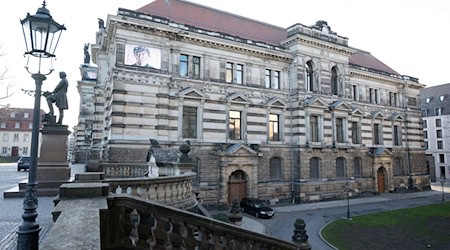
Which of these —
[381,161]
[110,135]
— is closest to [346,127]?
[381,161]

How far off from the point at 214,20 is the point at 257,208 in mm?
18499

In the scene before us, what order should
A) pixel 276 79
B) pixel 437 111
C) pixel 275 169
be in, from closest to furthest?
pixel 275 169, pixel 276 79, pixel 437 111

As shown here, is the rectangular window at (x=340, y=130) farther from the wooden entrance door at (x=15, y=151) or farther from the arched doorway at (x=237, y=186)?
the wooden entrance door at (x=15, y=151)

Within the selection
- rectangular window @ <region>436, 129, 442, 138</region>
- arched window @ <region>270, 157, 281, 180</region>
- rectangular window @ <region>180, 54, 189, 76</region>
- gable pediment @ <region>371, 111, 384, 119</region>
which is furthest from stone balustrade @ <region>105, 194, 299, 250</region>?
rectangular window @ <region>436, 129, 442, 138</region>

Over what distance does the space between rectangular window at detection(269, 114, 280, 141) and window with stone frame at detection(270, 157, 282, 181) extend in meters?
2.04

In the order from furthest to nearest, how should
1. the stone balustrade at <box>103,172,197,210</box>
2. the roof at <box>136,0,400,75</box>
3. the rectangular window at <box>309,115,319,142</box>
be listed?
the rectangular window at <box>309,115,319,142</box>
the roof at <box>136,0,400,75</box>
the stone balustrade at <box>103,172,197,210</box>

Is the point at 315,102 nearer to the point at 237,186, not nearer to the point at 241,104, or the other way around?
the point at 241,104

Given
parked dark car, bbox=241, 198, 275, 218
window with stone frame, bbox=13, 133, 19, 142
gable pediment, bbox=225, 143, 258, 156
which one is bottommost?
parked dark car, bbox=241, 198, 275, 218

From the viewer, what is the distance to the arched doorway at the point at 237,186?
84.8 ft

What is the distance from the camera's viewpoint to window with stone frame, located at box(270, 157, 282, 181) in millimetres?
28000

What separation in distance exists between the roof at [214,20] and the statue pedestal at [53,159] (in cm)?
1511

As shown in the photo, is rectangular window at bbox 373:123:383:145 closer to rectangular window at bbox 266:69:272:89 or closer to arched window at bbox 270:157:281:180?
arched window at bbox 270:157:281:180

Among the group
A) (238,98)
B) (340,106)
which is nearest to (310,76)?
(340,106)

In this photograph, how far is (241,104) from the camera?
26453mm
